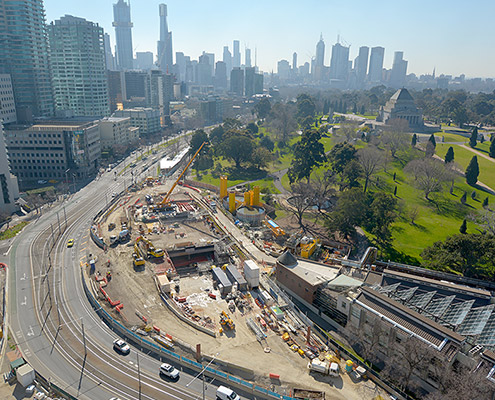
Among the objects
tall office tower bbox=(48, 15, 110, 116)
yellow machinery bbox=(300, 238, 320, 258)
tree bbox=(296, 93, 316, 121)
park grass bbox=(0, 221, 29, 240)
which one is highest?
tall office tower bbox=(48, 15, 110, 116)

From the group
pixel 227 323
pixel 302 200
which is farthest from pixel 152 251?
pixel 302 200

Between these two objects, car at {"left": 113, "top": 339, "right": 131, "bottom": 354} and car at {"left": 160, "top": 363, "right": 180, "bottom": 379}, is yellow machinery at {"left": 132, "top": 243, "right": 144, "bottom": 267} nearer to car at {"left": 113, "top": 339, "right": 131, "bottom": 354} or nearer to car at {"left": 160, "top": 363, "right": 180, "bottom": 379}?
car at {"left": 113, "top": 339, "right": 131, "bottom": 354}

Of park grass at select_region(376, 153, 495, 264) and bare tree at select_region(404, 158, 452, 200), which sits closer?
park grass at select_region(376, 153, 495, 264)

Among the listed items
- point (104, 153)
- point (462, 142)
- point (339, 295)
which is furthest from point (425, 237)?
point (104, 153)

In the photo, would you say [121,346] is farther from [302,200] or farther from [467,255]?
[302,200]

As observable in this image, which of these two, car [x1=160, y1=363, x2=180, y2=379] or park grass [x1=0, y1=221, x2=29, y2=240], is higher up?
park grass [x1=0, y1=221, x2=29, y2=240]

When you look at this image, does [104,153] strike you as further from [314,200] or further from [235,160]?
[314,200]

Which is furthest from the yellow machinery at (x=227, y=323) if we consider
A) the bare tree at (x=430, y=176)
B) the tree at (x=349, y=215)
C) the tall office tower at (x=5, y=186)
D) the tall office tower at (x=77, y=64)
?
the tall office tower at (x=77, y=64)

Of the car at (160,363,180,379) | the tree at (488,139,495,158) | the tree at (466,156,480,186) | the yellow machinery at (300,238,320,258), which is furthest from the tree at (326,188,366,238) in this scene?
the tree at (488,139,495,158)
